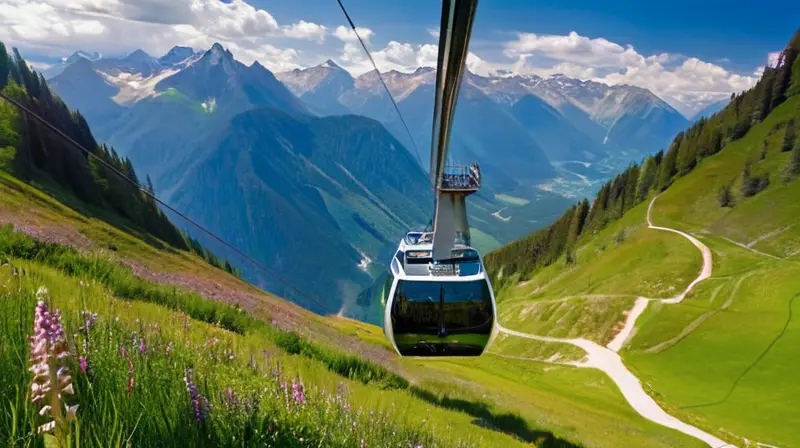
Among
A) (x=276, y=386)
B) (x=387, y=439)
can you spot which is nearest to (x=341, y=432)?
(x=387, y=439)

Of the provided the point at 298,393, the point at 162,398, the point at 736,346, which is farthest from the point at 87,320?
the point at 736,346

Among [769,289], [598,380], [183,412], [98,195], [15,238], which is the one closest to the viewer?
[183,412]

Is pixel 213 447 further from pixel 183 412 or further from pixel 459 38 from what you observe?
pixel 459 38

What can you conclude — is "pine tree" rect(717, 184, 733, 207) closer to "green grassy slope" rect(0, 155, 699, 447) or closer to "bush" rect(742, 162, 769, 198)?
"bush" rect(742, 162, 769, 198)

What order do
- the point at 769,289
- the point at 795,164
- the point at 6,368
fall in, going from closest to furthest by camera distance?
the point at 6,368 → the point at 769,289 → the point at 795,164

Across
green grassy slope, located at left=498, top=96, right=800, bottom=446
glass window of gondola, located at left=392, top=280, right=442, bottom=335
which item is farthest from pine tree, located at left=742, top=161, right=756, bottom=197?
glass window of gondola, located at left=392, top=280, right=442, bottom=335

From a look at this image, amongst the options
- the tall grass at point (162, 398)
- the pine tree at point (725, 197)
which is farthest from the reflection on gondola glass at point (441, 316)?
the pine tree at point (725, 197)

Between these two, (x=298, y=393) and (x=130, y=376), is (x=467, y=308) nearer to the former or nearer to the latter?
(x=298, y=393)
